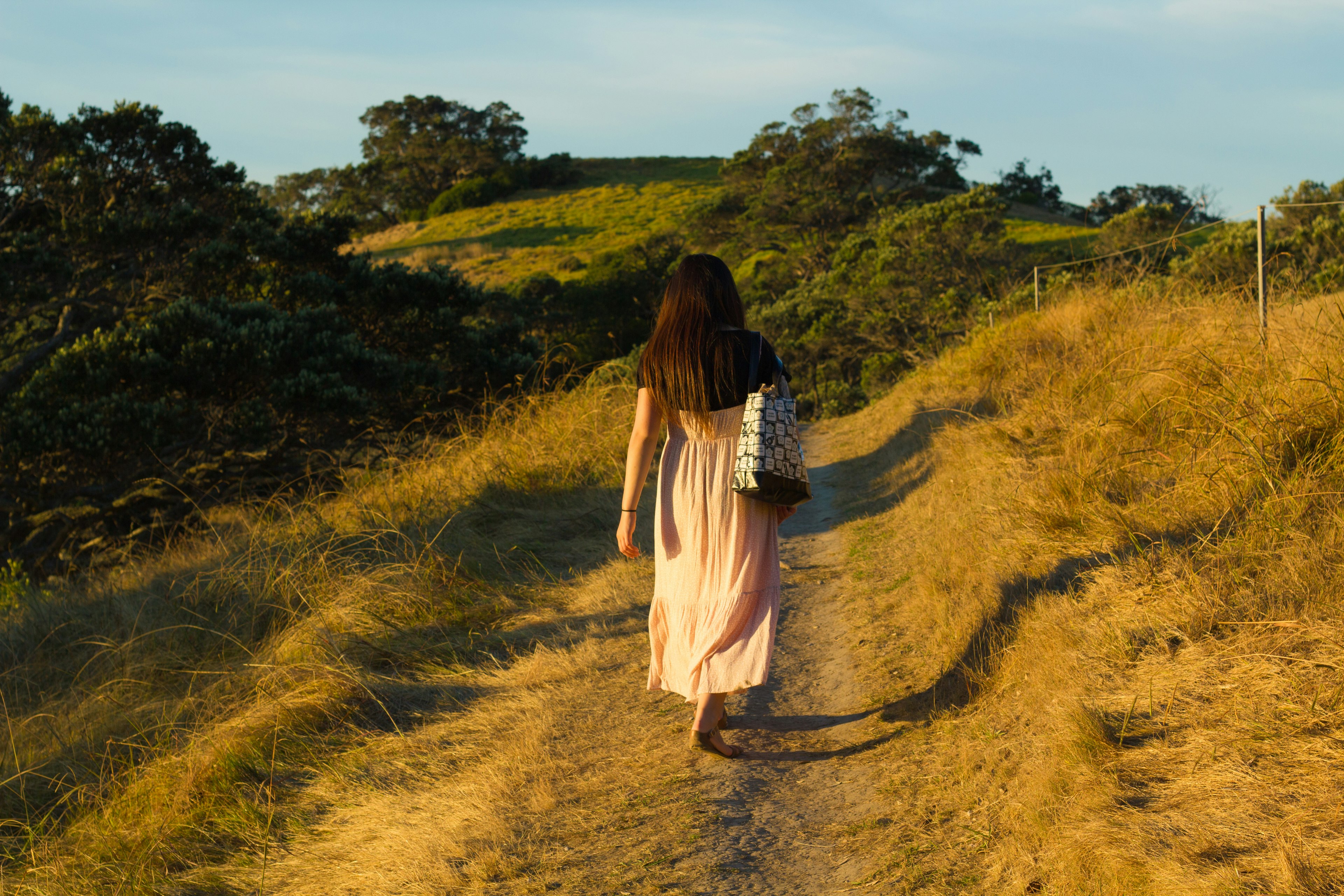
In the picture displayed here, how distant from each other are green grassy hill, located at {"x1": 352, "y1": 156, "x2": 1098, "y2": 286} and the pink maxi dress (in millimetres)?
28733

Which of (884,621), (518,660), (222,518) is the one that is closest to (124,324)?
(222,518)

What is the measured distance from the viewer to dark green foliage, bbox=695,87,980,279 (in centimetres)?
3253

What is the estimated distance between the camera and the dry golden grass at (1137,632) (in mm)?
2326

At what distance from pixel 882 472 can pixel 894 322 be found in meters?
12.1

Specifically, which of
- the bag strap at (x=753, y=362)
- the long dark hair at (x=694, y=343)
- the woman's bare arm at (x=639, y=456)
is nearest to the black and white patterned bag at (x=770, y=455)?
the bag strap at (x=753, y=362)

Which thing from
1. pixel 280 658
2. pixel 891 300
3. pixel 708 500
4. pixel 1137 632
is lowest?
pixel 280 658

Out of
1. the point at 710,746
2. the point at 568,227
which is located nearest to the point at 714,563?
the point at 710,746

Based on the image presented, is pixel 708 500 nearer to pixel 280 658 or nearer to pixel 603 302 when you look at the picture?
pixel 280 658

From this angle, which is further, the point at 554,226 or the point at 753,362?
the point at 554,226

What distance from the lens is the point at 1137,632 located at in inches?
128

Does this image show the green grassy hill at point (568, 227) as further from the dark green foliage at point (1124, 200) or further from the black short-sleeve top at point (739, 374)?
the black short-sleeve top at point (739, 374)

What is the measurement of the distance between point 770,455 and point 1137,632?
1465 millimetres

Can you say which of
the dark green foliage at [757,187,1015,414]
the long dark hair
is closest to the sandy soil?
the long dark hair

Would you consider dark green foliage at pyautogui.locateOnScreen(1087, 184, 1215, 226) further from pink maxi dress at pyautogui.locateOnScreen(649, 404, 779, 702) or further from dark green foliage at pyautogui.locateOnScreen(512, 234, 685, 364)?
pink maxi dress at pyautogui.locateOnScreen(649, 404, 779, 702)
